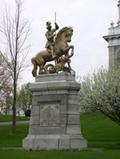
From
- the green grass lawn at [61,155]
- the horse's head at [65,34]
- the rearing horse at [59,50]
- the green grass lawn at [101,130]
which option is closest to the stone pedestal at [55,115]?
the rearing horse at [59,50]

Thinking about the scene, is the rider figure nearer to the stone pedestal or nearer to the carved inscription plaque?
the stone pedestal

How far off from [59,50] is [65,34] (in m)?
0.87

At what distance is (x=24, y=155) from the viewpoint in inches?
807

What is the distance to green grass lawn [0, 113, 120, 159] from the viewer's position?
20000 mm

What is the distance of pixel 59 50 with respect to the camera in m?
25.6

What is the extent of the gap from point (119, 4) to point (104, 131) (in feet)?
163

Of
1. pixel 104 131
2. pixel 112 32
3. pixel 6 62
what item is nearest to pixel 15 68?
pixel 6 62

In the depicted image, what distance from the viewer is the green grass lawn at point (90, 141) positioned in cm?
2000

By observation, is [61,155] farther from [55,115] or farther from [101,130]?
[101,130]

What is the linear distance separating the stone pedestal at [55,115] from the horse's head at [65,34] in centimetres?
190

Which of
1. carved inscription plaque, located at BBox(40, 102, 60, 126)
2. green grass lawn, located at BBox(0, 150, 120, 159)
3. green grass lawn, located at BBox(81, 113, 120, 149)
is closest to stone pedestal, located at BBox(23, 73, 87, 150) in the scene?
carved inscription plaque, located at BBox(40, 102, 60, 126)

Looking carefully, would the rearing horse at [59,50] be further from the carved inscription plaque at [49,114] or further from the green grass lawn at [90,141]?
the green grass lawn at [90,141]

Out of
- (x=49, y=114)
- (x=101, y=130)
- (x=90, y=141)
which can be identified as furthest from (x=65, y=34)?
(x=101, y=130)

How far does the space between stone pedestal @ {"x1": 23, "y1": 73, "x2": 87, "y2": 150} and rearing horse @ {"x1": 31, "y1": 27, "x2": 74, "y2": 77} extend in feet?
3.23
